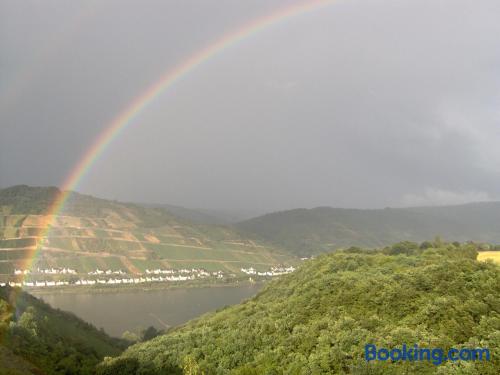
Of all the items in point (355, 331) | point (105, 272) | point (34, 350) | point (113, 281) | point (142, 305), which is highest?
point (355, 331)

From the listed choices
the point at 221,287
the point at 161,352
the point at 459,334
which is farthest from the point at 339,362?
the point at 221,287

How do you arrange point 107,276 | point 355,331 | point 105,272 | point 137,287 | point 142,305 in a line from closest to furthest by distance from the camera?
point 355,331 < point 142,305 < point 137,287 < point 107,276 < point 105,272

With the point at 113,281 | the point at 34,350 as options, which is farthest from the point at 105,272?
the point at 34,350

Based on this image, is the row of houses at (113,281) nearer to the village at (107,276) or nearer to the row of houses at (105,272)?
the village at (107,276)

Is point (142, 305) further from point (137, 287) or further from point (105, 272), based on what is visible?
point (105, 272)

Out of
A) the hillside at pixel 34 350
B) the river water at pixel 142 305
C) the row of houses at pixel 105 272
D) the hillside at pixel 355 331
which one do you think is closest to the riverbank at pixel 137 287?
the river water at pixel 142 305

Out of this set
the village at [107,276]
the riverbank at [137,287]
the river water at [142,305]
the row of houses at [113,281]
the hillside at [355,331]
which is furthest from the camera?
the village at [107,276]
